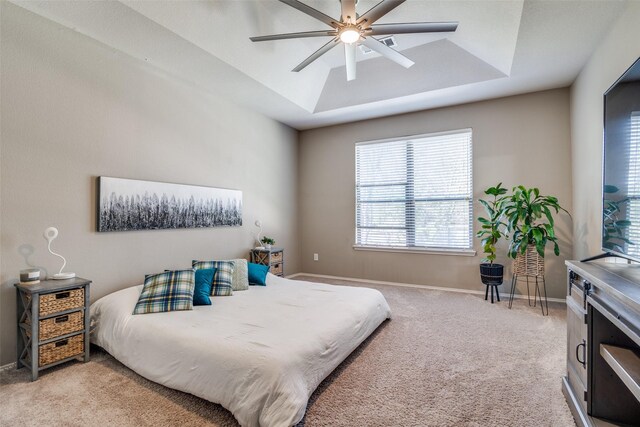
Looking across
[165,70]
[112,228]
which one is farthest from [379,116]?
[112,228]

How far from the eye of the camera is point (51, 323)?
2260mm

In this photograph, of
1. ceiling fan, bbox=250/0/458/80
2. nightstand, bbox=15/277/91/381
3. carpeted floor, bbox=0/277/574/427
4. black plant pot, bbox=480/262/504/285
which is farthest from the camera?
black plant pot, bbox=480/262/504/285

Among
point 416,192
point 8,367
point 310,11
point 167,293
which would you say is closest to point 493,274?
point 416,192

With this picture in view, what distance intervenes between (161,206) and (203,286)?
1.17 metres

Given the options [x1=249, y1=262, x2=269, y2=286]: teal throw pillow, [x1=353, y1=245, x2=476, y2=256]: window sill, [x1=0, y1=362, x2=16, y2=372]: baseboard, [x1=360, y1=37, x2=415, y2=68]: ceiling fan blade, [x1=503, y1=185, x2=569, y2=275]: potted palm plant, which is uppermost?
[x1=360, y1=37, x2=415, y2=68]: ceiling fan blade

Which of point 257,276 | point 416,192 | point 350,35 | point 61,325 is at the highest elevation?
point 350,35

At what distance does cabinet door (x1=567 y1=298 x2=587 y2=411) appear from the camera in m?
1.67

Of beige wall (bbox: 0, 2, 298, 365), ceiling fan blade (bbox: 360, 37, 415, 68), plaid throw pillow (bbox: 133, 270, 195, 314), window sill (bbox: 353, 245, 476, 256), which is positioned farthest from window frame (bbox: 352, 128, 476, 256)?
plaid throw pillow (bbox: 133, 270, 195, 314)

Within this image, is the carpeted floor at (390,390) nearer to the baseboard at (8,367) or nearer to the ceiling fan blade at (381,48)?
the baseboard at (8,367)

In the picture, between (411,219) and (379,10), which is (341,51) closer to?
(379,10)

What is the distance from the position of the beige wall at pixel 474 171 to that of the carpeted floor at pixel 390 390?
1748 millimetres

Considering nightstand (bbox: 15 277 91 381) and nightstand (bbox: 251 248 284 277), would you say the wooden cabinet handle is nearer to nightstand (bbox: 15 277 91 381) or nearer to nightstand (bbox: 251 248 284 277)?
nightstand (bbox: 15 277 91 381)

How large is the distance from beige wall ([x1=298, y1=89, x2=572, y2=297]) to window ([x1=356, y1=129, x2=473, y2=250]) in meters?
0.15

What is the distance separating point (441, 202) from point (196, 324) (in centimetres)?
390
